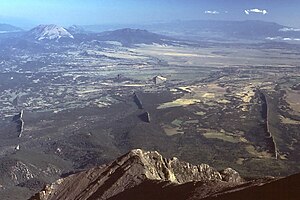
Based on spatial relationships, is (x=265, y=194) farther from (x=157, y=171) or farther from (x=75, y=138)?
(x=75, y=138)

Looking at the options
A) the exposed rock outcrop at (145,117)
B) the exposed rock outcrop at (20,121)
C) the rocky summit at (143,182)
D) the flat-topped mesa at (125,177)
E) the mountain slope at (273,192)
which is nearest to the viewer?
the mountain slope at (273,192)

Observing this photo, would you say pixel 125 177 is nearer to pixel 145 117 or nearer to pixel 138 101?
pixel 145 117

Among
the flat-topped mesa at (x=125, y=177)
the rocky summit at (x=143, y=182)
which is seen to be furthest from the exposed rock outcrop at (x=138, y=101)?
the rocky summit at (x=143, y=182)

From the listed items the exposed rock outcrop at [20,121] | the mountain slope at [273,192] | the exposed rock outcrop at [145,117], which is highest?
the mountain slope at [273,192]

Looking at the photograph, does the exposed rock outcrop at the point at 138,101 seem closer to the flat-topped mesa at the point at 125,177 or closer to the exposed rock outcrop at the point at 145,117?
the exposed rock outcrop at the point at 145,117

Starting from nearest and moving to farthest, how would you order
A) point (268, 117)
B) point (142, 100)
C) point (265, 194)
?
point (265, 194) < point (268, 117) < point (142, 100)

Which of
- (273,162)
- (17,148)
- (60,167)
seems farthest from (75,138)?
(273,162)

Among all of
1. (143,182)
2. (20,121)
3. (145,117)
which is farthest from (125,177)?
(20,121)

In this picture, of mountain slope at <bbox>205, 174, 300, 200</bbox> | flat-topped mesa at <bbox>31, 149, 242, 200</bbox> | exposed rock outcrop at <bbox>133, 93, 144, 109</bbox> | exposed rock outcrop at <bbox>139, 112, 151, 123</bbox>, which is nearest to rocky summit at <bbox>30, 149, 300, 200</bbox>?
flat-topped mesa at <bbox>31, 149, 242, 200</bbox>

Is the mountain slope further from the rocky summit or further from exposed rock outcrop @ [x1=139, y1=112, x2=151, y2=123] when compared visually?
exposed rock outcrop @ [x1=139, y1=112, x2=151, y2=123]
